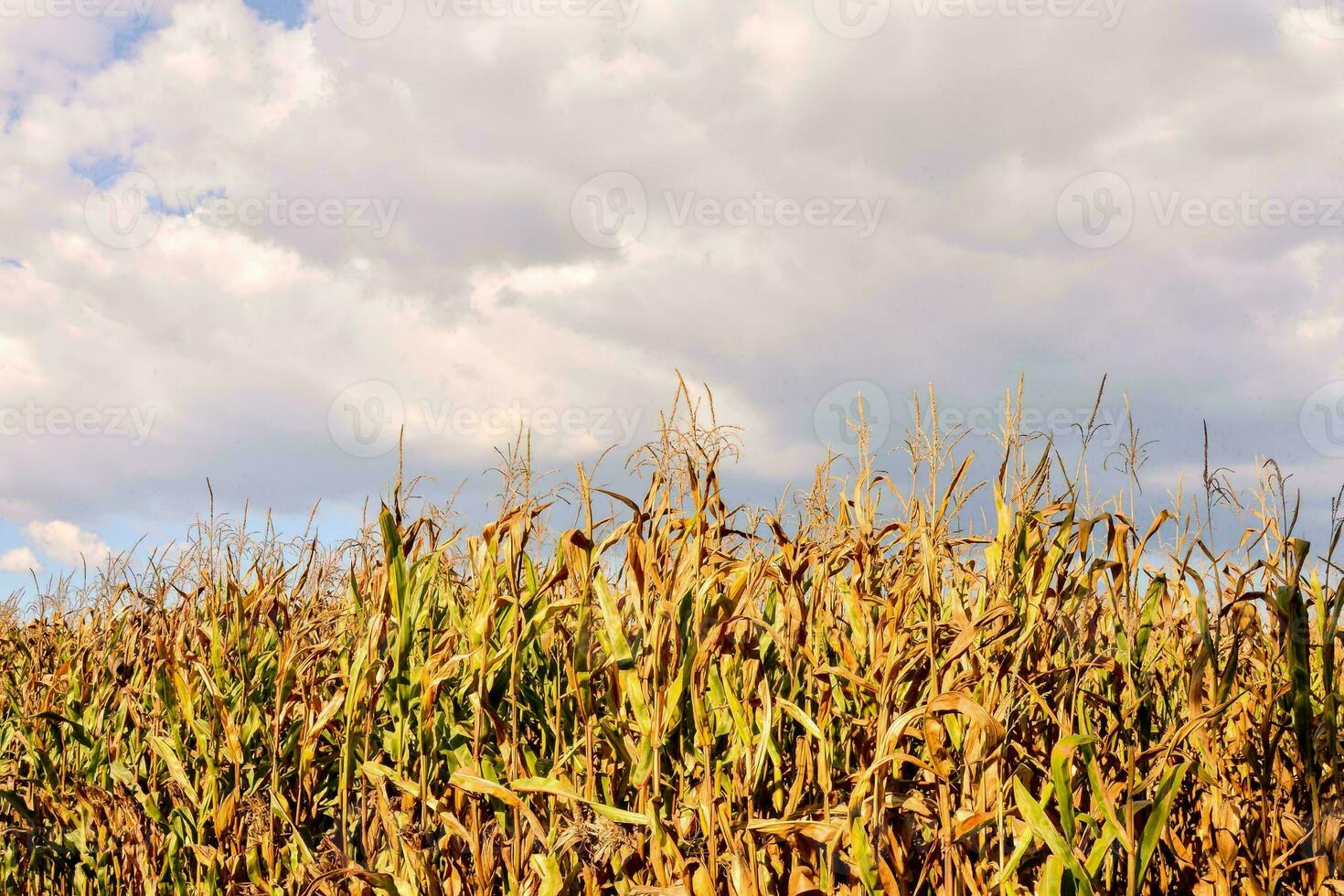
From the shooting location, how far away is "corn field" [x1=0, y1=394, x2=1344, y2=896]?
67.1 inches

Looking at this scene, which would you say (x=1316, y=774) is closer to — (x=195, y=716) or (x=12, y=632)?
(x=195, y=716)

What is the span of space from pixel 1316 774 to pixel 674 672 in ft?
4.23

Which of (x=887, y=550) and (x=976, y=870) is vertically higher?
(x=887, y=550)

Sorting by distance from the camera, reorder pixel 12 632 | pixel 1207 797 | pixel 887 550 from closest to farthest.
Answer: pixel 1207 797, pixel 887 550, pixel 12 632

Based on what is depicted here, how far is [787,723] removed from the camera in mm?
2051

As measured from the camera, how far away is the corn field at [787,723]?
170 cm

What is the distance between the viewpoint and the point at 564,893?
1887mm

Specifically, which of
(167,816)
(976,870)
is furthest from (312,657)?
(976,870)

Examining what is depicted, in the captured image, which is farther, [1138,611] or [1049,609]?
[1138,611]

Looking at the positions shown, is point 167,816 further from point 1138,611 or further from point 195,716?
point 1138,611

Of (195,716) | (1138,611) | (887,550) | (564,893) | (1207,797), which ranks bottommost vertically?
(564,893)

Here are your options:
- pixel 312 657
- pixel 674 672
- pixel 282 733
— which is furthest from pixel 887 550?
pixel 282 733

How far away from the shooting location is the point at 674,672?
1835 millimetres

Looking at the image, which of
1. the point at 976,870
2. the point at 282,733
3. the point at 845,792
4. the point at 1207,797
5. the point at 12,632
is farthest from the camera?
the point at 12,632
